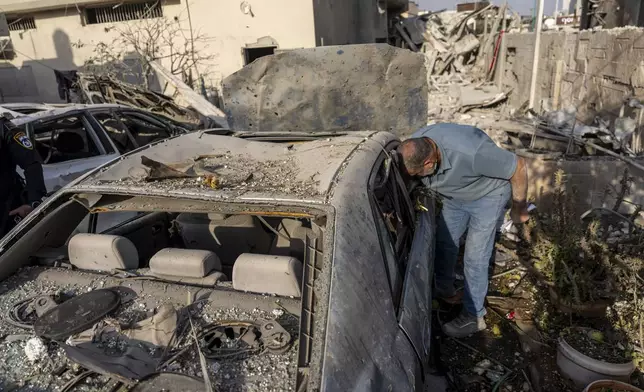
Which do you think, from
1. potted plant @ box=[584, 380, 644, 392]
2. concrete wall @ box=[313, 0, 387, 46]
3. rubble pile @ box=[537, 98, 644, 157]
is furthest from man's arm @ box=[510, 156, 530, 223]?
concrete wall @ box=[313, 0, 387, 46]

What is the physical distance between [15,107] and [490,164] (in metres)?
5.30

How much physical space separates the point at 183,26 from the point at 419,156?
35.7 ft

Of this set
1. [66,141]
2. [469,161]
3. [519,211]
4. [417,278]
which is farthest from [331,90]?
[417,278]

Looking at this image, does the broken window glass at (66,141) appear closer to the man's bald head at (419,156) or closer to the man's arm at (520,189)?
the man's bald head at (419,156)

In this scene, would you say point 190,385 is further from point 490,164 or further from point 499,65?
point 499,65

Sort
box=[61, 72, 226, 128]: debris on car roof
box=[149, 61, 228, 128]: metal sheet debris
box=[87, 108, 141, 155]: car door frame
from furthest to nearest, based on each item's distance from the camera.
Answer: box=[149, 61, 228, 128]: metal sheet debris, box=[61, 72, 226, 128]: debris on car roof, box=[87, 108, 141, 155]: car door frame

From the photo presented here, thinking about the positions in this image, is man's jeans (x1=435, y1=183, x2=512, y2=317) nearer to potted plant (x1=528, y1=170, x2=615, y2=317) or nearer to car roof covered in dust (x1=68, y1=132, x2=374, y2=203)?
potted plant (x1=528, y1=170, x2=615, y2=317)

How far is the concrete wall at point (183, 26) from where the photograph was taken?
1076cm

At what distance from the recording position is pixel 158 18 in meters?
12.1

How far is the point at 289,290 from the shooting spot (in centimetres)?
211

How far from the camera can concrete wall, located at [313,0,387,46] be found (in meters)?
11.2

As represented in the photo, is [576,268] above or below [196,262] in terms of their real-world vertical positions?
below

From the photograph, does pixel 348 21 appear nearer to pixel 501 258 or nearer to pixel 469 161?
pixel 501 258

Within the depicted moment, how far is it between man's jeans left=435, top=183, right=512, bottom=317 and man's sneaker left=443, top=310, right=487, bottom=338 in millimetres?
48
